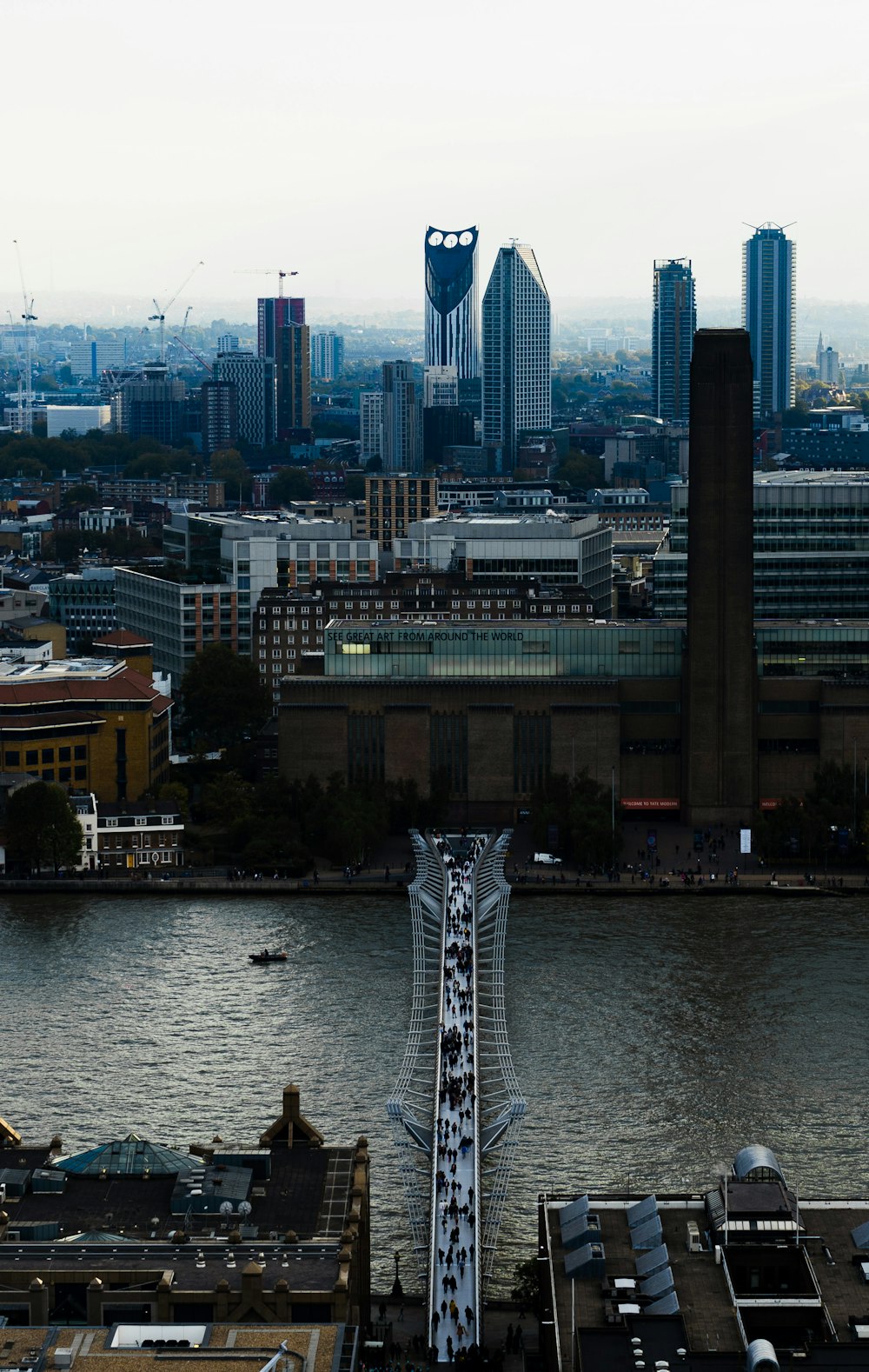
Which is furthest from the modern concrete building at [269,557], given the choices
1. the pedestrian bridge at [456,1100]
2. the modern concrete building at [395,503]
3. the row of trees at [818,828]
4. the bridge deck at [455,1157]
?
the bridge deck at [455,1157]

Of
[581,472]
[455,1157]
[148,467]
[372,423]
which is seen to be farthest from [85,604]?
[372,423]

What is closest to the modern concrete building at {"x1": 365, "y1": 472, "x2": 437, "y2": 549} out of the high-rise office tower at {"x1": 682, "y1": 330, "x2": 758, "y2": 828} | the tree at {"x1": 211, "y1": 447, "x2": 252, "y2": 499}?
the high-rise office tower at {"x1": 682, "y1": 330, "x2": 758, "y2": 828}

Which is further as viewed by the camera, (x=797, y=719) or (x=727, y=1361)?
(x=797, y=719)

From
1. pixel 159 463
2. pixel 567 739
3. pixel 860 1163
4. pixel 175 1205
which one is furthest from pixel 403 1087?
pixel 159 463

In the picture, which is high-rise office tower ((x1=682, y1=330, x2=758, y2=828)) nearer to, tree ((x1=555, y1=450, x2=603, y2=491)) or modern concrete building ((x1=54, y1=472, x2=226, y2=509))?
modern concrete building ((x1=54, y1=472, x2=226, y2=509))

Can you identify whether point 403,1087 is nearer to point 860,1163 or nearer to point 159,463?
point 860,1163

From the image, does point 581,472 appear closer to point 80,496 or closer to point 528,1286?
point 80,496
